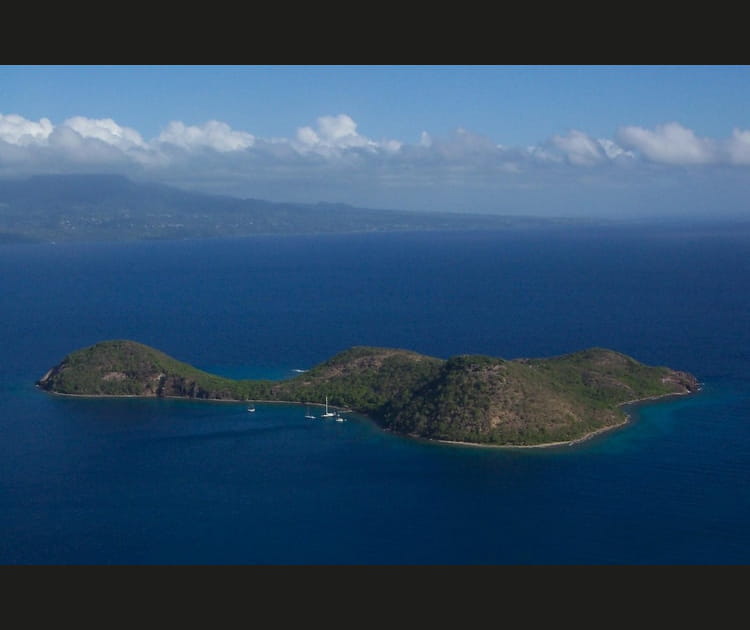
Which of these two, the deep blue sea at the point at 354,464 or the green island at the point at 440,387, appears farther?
the green island at the point at 440,387

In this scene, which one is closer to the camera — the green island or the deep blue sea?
the deep blue sea

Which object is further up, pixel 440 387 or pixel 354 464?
pixel 440 387

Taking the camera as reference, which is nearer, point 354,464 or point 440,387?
point 354,464

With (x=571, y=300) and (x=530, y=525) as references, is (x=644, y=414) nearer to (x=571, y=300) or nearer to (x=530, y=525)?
(x=530, y=525)
